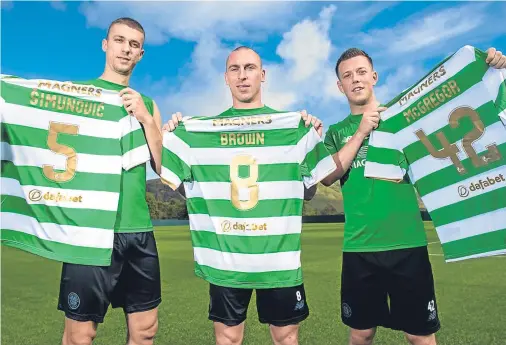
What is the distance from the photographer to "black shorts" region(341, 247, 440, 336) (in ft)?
11.2

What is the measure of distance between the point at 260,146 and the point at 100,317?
5.45 feet

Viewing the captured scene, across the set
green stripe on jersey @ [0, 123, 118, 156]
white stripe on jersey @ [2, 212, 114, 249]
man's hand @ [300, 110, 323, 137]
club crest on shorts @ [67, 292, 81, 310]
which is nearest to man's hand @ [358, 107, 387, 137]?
man's hand @ [300, 110, 323, 137]

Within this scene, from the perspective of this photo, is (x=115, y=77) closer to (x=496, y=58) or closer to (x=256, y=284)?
(x=256, y=284)

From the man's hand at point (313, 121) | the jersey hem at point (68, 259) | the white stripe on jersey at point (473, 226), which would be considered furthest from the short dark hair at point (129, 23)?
the white stripe on jersey at point (473, 226)

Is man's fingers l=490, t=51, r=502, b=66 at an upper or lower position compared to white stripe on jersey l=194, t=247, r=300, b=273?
upper

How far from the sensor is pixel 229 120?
11.4 feet

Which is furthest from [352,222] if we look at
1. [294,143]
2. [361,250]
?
[294,143]

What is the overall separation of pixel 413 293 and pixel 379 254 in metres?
0.37

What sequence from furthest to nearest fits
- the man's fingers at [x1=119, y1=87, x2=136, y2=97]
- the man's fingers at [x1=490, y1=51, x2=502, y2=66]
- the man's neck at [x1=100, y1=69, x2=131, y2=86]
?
the man's neck at [x1=100, y1=69, x2=131, y2=86]
the man's fingers at [x1=119, y1=87, x2=136, y2=97]
the man's fingers at [x1=490, y1=51, x2=502, y2=66]

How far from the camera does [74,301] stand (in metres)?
3.25

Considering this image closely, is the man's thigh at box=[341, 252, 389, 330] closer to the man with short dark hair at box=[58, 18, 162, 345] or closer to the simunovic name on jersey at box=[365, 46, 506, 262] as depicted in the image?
the simunovic name on jersey at box=[365, 46, 506, 262]

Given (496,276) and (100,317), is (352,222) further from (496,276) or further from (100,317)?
(496,276)

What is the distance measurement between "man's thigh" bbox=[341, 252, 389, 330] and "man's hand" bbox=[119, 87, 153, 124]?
1.83 meters

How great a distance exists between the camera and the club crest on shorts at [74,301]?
324 cm
